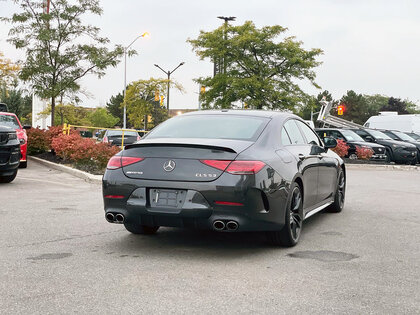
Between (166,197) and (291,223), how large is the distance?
149 centimetres

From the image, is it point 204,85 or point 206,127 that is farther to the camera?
point 204,85

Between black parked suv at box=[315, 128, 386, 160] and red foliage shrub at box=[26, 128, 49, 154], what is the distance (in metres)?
11.1

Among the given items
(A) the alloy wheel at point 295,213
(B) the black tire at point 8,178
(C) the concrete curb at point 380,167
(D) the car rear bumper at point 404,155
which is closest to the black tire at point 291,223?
(A) the alloy wheel at point 295,213

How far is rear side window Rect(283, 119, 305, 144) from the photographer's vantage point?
6.57m

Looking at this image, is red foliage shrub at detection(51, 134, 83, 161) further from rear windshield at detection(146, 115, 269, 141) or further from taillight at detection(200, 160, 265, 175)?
taillight at detection(200, 160, 265, 175)

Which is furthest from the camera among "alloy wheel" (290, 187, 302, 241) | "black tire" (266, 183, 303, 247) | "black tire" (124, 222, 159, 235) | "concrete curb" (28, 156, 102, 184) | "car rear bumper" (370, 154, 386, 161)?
"car rear bumper" (370, 154, 386, 161)

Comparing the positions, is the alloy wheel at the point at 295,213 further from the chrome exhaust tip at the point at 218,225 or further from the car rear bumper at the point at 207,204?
the chrome exhaust tip at the point at 218,225

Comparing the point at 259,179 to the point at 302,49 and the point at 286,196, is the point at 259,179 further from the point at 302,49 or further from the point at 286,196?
the point at 302,49

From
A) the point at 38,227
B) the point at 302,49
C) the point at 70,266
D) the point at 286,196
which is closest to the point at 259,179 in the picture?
the point at 286,196

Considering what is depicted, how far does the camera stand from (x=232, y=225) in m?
5.25

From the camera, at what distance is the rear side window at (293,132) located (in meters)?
6.57

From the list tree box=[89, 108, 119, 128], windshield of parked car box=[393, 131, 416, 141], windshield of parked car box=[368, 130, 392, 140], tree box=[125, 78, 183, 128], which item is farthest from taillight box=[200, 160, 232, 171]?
tree box=[89, 108, 119, 128]

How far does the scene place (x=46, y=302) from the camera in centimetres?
390

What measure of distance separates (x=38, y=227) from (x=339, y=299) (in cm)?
421
